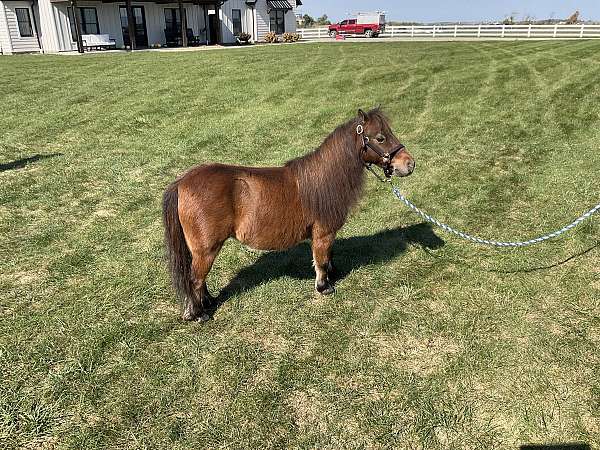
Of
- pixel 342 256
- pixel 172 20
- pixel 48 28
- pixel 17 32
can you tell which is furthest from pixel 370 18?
pixel 342 256

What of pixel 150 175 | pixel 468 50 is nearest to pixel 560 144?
pixel 150 175

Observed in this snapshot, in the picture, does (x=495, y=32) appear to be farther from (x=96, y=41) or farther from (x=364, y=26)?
(x=96, y=41)

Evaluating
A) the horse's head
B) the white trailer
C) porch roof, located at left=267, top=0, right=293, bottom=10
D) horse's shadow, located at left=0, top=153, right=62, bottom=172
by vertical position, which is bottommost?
horse's shadow, located at left=0, top=153, right=62, bottom=172

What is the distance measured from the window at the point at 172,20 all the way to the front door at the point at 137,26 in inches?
81.4

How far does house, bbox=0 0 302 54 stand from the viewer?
32.0 m

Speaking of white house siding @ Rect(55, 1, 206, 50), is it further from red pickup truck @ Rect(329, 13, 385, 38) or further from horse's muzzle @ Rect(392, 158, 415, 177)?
horse's muzzle @ Rect(392, 158, 415, 177)

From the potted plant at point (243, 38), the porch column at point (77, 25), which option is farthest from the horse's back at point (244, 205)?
the potted plant at point (243, 38)

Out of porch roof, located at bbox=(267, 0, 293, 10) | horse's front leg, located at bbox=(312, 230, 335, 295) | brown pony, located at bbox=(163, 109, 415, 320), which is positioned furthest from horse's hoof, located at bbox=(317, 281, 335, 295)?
porch roof, located at bbox=(267, 0, 293, 10)

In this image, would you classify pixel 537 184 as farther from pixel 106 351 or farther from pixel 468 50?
pixel 468 50

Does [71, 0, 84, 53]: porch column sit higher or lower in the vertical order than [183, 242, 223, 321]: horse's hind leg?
higher

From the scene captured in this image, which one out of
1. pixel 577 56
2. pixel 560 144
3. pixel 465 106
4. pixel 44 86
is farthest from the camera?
pixel 577 56

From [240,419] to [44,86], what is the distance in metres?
17.1

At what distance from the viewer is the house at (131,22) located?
32.0m

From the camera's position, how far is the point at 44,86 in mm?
16578
